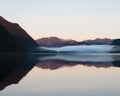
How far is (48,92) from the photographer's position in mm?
15742

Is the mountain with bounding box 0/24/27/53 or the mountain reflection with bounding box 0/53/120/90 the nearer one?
the mountain reflection with bounding box 0/53/120/90

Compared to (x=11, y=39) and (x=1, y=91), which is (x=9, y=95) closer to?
(x=1, y=91)

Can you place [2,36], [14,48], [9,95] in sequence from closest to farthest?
[9,95] → [2,36] → [14,48]

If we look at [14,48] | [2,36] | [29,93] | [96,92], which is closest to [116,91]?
[96,92]

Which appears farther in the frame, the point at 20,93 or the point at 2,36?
the point at 2,36

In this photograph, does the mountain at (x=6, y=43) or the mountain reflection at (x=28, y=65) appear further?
the mountain at (x=6, y=43)

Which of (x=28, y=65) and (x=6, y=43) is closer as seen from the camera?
(x=28, y=65)

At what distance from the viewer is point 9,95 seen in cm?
1459

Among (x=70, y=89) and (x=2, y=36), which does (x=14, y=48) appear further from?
(x=70, y=89)

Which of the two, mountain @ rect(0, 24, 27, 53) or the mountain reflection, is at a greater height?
mountain @ rect(0, 24, 27, 53)

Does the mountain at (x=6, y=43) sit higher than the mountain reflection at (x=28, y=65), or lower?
higher

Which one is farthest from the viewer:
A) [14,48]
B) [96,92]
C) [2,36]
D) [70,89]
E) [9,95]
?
[14,48]

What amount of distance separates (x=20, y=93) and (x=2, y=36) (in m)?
141

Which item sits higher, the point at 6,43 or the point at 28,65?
the point at 6,43
